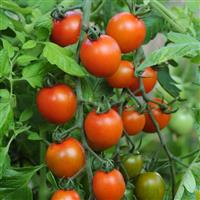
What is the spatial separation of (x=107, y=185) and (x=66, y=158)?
7 cm

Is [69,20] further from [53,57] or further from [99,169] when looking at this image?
[99,169]

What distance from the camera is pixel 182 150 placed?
5.28 ft

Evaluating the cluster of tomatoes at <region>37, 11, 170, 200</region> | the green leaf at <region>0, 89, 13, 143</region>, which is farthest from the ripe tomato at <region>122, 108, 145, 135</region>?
the green leaf at <region>0, 89, 13, 143</region>

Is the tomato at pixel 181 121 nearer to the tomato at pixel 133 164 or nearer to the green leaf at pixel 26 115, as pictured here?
the tomato at pixel 133 164

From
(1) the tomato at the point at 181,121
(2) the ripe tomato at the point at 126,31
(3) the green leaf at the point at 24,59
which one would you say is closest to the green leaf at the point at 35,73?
(3) the green leaf at the point at 24,59

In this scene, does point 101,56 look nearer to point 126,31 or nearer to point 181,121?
point 126,31

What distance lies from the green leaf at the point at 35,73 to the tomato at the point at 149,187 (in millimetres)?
254

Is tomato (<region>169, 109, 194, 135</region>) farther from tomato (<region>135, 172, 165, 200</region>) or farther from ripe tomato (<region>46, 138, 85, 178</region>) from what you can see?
ripe tomato (<region>46, 138, 85, 178</region>)

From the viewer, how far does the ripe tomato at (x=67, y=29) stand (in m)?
0.88

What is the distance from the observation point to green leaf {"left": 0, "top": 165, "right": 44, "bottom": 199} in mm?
866

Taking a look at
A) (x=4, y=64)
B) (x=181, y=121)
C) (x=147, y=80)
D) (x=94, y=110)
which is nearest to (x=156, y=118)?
(x=147, y=80)

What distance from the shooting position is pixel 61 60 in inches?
32.0

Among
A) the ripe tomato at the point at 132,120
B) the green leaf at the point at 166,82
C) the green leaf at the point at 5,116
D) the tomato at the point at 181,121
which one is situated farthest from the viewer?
the tomato at the point at 181,121

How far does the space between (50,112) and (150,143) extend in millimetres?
751
